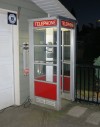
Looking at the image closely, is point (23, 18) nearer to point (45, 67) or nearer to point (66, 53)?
point (45, 67)

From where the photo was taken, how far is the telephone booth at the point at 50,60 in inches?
209

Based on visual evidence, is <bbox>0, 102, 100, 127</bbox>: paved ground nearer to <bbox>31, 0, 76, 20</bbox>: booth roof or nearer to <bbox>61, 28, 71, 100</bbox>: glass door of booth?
<bbox>61, 28, 71, 100</bbox>: glass door of booth

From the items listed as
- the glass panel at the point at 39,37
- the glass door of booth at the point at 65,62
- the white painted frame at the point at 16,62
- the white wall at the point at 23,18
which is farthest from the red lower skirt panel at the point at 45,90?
the glass panel at the point at 39,37

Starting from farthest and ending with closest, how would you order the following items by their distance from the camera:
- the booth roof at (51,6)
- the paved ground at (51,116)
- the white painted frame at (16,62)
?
1. the booth roof at (51,6)
2. the white painted frame at (16,62)
3. the paved ground at (51,116)

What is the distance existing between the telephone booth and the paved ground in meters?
0.29

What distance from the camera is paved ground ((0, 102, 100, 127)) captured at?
465 centimetres

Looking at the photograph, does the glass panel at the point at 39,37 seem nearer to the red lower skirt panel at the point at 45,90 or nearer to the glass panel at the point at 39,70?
the glass panel at the point at 39,70

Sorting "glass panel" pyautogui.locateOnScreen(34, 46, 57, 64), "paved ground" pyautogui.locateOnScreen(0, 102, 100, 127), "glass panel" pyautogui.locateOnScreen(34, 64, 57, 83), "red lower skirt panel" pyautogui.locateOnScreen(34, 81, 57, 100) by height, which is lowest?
"paved ground" pyautogui.locateOnScreen(0, 102, 100, 127)

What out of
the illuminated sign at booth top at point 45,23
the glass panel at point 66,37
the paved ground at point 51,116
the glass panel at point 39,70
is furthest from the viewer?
the glass panel at point 66,37

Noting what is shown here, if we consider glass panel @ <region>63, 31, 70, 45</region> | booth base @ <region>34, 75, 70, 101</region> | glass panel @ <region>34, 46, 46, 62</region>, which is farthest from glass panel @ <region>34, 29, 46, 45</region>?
booth base @ <region>34, 75, 70, 101</region>

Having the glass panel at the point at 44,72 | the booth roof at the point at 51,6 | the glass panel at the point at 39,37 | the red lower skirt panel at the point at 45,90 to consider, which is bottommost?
the red lower skirt panel at the point at 45,90

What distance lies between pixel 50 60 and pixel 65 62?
0.81 m

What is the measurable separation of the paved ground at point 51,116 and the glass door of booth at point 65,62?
64 cm

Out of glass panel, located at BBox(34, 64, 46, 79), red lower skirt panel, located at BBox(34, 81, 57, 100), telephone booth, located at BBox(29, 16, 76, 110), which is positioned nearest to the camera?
telephone booth, located at BBox(29, 16, 76, 110)
